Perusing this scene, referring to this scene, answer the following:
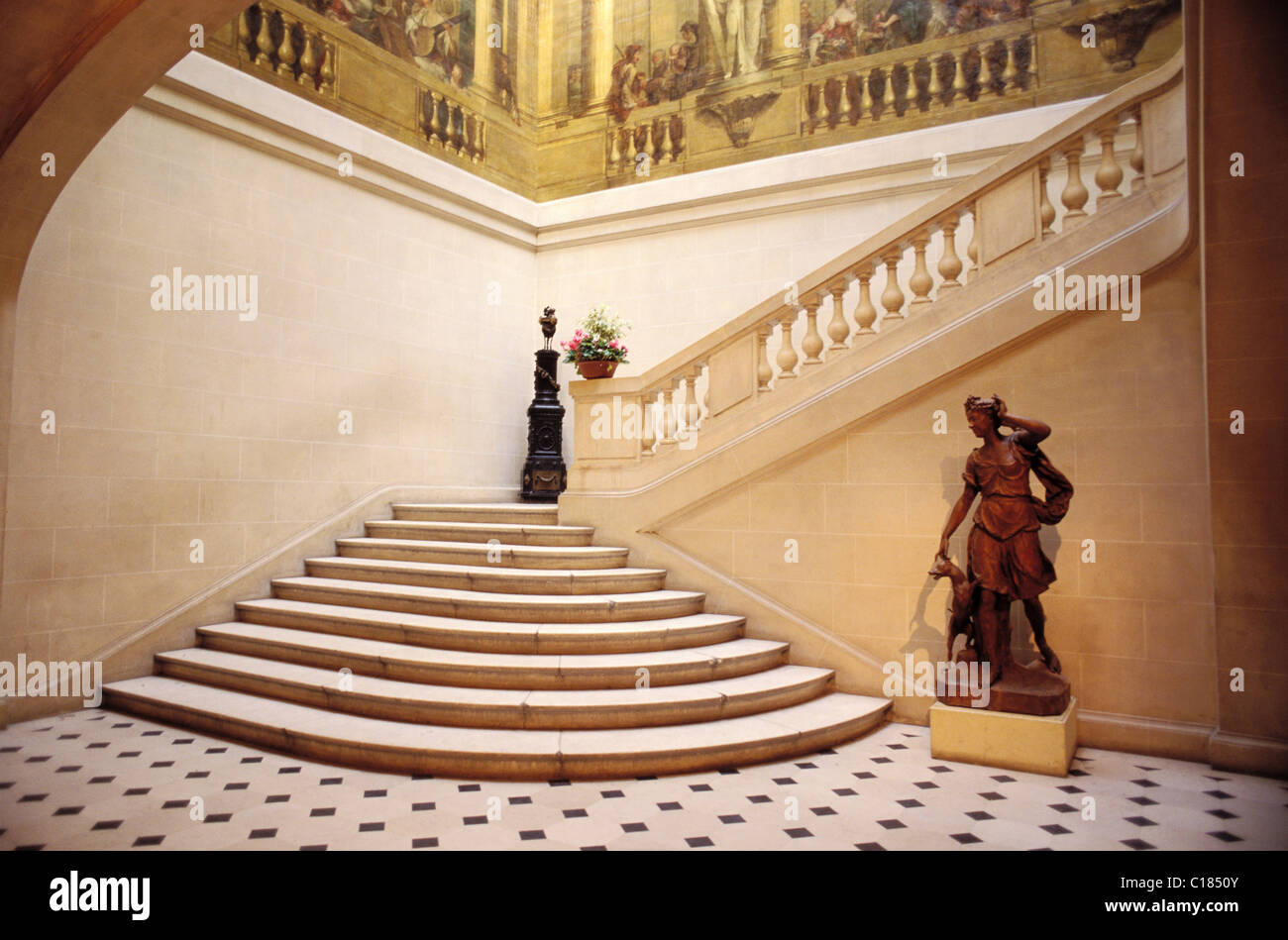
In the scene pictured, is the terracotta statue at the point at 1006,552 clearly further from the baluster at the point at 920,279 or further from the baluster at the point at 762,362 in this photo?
the baluster at the point at 762,362

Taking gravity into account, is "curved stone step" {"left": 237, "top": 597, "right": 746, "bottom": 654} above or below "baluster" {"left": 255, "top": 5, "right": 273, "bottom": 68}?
below

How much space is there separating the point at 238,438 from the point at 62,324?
69.0 inches

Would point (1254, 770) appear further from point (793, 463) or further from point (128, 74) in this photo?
point (128, 74)

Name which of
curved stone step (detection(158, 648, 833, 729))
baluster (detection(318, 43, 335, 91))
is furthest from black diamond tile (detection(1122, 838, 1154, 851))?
baluster (detection(318, 43, 335, 91))

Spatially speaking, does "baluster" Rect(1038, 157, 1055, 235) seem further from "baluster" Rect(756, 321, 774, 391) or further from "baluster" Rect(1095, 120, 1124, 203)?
"baluster" Rect(756, 321, 774, 391)

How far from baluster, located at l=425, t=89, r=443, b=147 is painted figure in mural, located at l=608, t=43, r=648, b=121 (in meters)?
2.59

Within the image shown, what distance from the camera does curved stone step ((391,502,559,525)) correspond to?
321 inches

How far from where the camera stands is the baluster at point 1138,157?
5676 millimetres

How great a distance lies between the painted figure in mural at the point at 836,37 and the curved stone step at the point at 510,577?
7.01m

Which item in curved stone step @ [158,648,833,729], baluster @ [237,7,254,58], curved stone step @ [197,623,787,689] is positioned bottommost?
curved stone step @ [158,648,833,729]

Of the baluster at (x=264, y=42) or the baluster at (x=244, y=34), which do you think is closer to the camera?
the baluster at (x=244, y=34)

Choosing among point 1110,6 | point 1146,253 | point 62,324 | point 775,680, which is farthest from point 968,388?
point 62,324

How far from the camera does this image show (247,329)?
7.78 m

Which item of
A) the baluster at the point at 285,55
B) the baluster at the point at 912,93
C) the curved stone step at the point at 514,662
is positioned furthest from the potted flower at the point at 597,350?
the baluster at the point at 912,93
